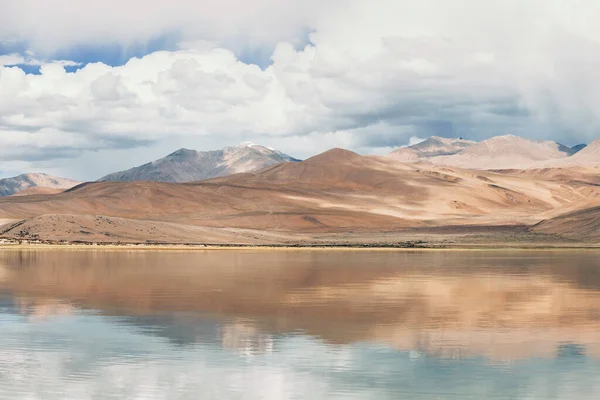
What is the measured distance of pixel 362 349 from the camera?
87.6ft

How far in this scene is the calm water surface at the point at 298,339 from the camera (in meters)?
21.3

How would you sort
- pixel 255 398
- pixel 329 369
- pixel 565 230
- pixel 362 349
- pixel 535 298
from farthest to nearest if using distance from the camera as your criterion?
1. pixel 565 230
2. pixel 535 298
3. pixel 362 349
4. pixel 329 369
5. pixel 255 398

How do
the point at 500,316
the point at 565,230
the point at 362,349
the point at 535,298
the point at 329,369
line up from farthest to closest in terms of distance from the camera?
the point at 565,230, the point at 535,298, the point at 500,316, the point at 362,349, the point at 329,369

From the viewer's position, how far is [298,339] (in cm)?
2869

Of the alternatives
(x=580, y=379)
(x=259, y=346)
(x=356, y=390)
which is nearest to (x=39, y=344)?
(x=259, y=346)

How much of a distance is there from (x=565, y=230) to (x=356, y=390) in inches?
6028

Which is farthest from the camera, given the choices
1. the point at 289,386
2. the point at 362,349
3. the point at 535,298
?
the point at 535,298

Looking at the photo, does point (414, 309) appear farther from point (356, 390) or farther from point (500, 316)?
point (356, 390)

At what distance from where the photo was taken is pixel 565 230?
165875 mm

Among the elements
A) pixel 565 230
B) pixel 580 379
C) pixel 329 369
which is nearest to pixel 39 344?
pixel 329 369

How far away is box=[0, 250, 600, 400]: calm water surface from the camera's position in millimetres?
21328

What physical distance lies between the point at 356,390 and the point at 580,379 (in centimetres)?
600

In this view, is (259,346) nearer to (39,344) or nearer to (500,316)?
(39,344)

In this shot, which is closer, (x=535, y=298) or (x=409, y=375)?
(x=409, y=375)
